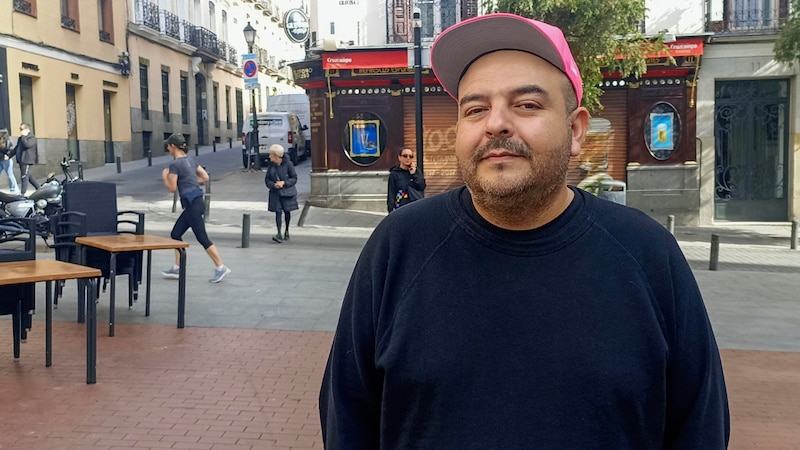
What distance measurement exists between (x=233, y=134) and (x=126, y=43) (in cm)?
1444

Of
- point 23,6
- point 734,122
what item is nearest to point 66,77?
point 23,6

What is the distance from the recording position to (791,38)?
14477 millimetres

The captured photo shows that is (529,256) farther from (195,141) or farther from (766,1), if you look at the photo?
(195,141)

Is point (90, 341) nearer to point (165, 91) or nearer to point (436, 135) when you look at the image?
point (436, 135)

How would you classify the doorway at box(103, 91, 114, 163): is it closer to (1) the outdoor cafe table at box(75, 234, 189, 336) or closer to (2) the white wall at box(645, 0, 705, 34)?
(2) the white wall at box(645, 0, 705, 34)

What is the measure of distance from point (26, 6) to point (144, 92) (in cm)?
917

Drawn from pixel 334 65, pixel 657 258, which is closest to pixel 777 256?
pixel 334 65

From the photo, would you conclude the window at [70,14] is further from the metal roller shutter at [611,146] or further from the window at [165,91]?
the metal roller shutter at [611,146]

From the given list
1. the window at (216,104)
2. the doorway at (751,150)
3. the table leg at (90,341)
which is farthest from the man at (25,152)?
the window at (216,104)

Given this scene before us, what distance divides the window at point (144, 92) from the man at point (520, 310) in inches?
1292

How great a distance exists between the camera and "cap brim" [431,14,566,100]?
65.3 inches

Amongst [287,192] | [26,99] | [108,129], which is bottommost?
[287,192]

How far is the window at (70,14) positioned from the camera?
2658 centimetres

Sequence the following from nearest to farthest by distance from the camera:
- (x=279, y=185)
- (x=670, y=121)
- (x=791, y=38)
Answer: (x=279, y=185), (x=791, y=38), (x=670, y=121)
